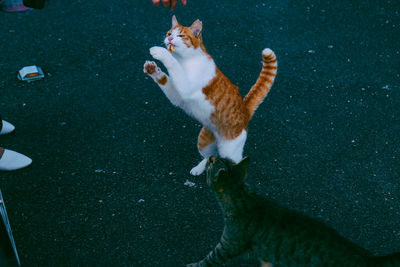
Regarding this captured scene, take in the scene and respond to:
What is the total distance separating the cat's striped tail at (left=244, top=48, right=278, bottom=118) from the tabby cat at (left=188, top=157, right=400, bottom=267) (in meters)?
0.49

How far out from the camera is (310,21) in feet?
12.9

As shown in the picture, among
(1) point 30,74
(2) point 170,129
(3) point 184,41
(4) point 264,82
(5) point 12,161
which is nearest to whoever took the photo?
(3) point 184,41

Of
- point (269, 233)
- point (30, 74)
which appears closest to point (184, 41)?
point (269, 233)

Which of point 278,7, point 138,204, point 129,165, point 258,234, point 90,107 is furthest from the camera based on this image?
point 278,7

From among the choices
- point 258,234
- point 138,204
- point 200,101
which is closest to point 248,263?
point 258,234

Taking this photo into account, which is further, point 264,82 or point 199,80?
point 264,82

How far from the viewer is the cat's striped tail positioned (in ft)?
6.48

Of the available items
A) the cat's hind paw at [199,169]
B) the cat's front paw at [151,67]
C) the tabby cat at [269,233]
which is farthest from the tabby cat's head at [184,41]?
the cat's hind paw at [199,169]

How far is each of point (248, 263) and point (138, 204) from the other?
72 centimetres

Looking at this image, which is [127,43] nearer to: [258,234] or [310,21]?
[310,21]

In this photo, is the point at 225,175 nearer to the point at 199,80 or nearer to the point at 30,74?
the point at 199,80

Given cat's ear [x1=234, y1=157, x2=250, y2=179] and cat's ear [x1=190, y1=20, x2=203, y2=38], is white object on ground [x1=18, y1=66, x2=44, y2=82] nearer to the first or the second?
cat's ear [x1=190, y1=20, x2=203, y2=38]

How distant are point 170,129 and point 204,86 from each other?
913mm

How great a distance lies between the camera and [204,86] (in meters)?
1.88
